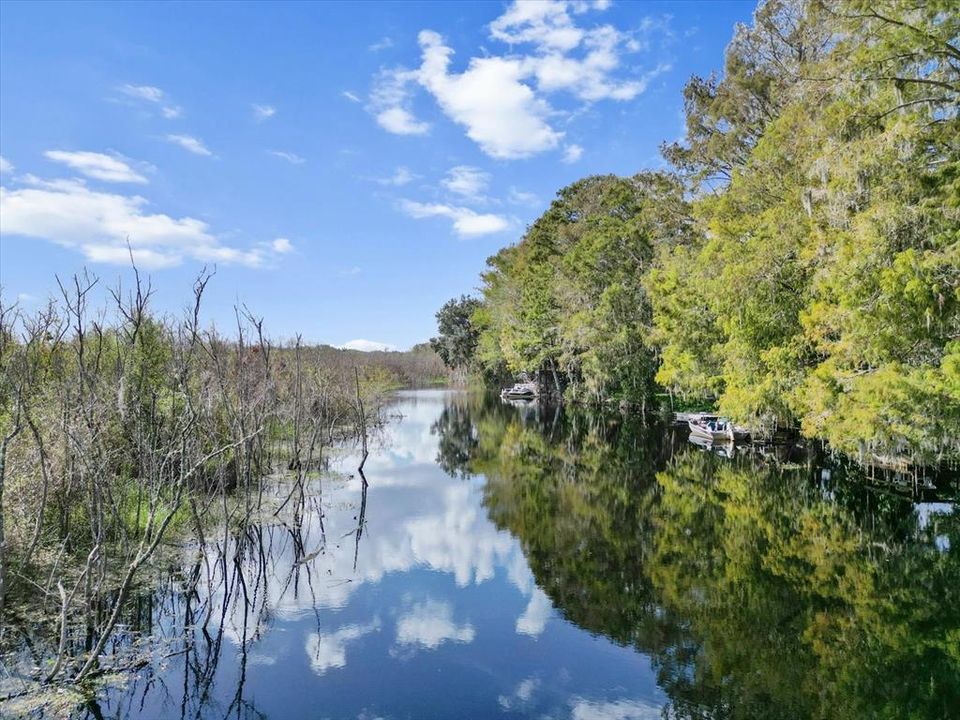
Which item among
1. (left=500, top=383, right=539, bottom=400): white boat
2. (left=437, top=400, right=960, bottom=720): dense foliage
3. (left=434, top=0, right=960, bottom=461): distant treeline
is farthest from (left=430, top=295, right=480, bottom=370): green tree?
(left=437, top=400, right=960, bottom=720): dense foliage

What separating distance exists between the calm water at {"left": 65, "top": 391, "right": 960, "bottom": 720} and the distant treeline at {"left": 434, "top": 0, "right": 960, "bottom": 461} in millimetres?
2783

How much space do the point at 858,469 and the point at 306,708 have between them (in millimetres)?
19759

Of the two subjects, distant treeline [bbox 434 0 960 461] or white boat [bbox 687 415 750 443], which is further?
white boat [bbox 687 415 750 443]

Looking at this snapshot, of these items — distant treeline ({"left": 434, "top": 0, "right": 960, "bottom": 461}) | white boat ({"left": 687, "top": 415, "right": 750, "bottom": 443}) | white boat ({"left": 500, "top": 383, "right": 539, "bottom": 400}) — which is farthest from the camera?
white boat ({"left": 500, "top": 383, "right": 539, "bottom": 400})

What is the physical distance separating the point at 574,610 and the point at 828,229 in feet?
36.9

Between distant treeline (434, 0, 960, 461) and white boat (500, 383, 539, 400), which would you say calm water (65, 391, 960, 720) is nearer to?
distant treeline (434, 0, 960, 461)

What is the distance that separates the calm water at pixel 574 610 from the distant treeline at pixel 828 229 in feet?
9.13

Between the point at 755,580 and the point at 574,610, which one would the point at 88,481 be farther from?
the point at 755,580

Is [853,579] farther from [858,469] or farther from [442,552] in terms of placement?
[858,469]

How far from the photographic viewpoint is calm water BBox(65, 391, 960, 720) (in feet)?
26.1

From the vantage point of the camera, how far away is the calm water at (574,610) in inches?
314

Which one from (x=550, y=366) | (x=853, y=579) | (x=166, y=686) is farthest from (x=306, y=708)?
(x=550, y=366)

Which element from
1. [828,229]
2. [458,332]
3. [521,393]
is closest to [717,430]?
[828,229]

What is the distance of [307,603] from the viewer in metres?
11.1
